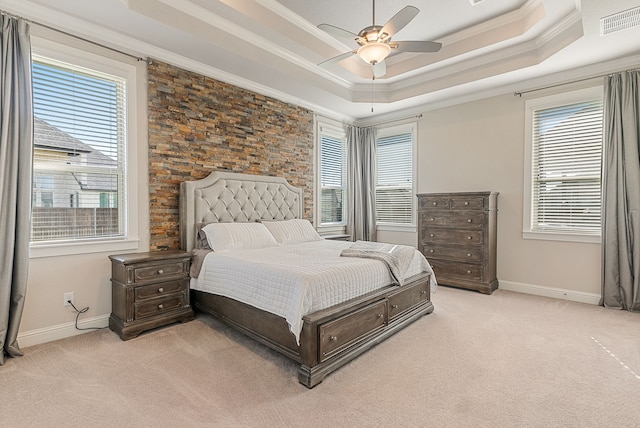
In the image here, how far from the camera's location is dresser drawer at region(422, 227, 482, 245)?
14.1ft

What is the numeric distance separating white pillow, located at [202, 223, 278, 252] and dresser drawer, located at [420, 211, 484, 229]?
2371mm

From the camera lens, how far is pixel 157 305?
9.88ft

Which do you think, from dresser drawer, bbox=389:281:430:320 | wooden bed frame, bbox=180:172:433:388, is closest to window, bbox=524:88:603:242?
dresser drawer, bbox=389:281:430:320

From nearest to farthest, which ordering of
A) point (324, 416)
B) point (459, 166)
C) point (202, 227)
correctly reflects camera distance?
point (324, 416) → point (202, 227) → point (459, 166)

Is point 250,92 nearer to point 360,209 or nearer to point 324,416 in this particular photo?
point 360,209

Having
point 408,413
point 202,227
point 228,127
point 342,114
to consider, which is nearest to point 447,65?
point 342,114

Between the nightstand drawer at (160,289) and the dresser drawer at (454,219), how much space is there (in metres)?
3.44

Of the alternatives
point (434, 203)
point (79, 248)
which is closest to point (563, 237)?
point (434, 203)

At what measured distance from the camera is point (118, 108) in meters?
3.23

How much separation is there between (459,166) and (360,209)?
6.20ft

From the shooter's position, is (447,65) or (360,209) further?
(360,209)

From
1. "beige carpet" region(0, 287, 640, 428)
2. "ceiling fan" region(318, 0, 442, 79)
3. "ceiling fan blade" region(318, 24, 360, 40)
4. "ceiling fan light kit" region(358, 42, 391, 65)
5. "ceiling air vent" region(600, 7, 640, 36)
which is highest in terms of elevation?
"ceiling air vent" region(600, 7, 640, 36)

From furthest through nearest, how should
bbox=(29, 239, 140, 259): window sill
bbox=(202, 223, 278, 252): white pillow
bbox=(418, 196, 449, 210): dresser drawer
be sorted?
bbox=(418, 196, 449, 210): dresser drawer, bbox=(202, 223, 278, 252): white pillow, bbox=(29, 239, 140, 259): window sill

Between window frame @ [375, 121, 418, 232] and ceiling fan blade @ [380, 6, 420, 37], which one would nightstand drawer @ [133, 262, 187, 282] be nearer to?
ceiling fan blade @ [380, 6, 420, 37]
